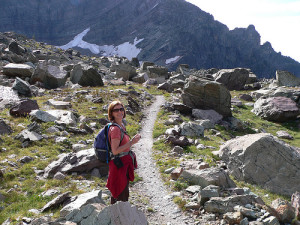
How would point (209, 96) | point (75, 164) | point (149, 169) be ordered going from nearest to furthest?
point (75, 164) < point (149, 169) < point (209, 96)

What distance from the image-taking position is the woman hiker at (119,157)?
6.37m

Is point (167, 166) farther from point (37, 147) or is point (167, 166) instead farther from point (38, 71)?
point (38, 71)

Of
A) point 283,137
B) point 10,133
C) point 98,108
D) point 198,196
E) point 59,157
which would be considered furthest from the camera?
point 283,137

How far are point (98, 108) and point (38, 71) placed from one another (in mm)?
14512

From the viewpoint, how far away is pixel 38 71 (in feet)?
106

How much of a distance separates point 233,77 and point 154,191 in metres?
42.2

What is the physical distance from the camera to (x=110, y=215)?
555cm

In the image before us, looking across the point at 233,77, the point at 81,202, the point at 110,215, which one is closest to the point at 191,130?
the point at 81,202

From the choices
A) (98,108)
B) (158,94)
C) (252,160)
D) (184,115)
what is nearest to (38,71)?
(98,108)

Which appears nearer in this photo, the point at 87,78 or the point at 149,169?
the point at 149,169

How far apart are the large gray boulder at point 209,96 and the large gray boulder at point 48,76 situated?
18807 mm

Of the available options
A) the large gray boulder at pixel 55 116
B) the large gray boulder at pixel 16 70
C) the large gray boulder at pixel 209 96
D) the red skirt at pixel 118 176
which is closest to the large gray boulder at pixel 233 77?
the large gray boulder at pixel 209 96

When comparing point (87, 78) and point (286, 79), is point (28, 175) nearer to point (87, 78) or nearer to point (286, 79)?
point (87, 78)

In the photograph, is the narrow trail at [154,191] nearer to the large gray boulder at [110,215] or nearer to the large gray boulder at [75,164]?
the large gray boulder at [75,164]
